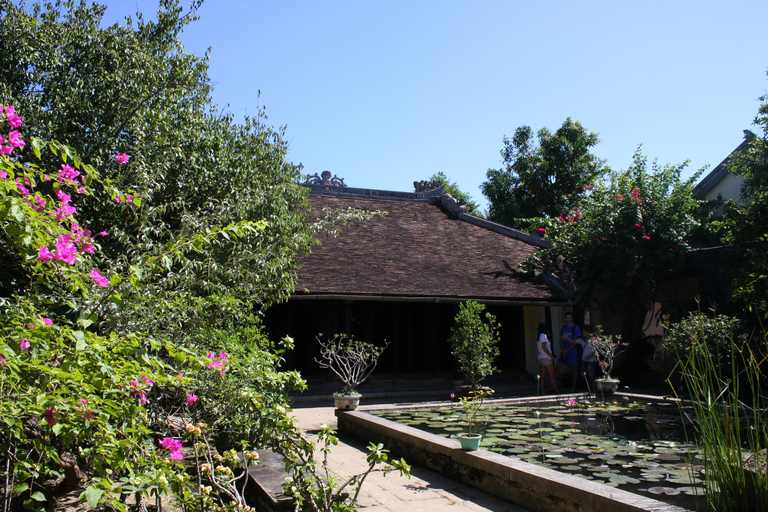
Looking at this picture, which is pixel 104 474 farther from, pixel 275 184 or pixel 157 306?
pixel 275 184

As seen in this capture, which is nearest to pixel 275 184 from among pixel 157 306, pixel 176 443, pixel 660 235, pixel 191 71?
pixel 191 71

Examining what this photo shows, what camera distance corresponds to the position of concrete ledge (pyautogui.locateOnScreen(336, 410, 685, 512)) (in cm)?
376

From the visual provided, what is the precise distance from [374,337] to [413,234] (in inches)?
146

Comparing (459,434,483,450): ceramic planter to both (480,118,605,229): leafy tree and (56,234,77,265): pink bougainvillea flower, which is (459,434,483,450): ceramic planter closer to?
(56,234,77,265): pink bougainvillea flower

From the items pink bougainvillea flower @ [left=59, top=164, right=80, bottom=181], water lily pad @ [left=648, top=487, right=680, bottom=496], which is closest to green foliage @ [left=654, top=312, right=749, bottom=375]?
water lily pad @ [left=648, top=487, right=680, bottom=496]

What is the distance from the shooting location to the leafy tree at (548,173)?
82.1ft

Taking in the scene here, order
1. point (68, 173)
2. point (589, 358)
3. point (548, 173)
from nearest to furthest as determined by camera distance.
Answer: point (68, 173), point (589, 358), point (548, 173)

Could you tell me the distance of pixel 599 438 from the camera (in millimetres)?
6637

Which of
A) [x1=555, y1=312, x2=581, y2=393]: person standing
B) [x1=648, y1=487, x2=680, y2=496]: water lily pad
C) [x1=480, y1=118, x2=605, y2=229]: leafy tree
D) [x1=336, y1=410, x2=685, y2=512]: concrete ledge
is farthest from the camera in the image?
[x1=480, y1=118, x2=605, y2=229]: leafy tree

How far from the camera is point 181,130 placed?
6352 mm

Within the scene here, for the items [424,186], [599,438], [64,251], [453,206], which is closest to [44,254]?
[64,251]

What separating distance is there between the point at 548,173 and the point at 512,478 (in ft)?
72.2

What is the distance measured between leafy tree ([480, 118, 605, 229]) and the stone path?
20002 millimetres

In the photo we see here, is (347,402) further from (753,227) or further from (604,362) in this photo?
(753,227)
